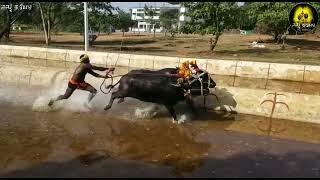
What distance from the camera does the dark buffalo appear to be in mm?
12711

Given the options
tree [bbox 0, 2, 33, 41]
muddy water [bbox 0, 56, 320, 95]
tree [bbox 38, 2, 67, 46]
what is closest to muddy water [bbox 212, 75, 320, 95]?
muddy water [bbox 0, 56, 320, 95]

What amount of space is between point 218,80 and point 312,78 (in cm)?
380

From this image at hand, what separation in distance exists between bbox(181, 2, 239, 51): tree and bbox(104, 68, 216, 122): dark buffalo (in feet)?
55.8

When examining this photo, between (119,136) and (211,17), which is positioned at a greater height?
(211,17)

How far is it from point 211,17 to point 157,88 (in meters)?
18.3

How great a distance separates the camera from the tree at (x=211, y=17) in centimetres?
2931

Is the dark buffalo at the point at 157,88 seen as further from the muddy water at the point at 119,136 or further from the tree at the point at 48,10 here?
the tree at the point at 48,10

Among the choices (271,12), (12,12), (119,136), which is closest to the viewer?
(119,136)

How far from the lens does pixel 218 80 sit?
1877 centimetres

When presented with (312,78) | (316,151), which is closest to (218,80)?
(312,78)

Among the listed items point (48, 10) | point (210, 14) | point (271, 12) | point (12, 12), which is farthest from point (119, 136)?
point (12, 12)

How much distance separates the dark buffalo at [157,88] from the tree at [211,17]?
55.8 feet

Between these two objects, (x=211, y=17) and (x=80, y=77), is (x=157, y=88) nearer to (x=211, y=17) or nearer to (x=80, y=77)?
(x=80, y=77)

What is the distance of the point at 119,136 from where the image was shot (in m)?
11.2
